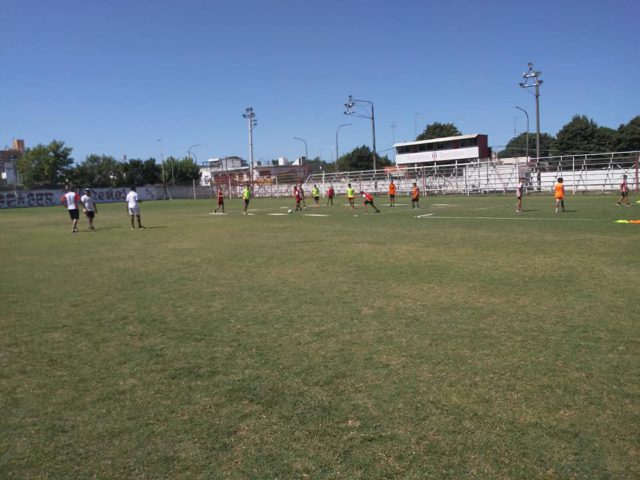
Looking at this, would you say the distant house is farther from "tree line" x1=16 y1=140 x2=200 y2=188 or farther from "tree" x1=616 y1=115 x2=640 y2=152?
"tree" x1=616 y1=115 x2=640 y2=152

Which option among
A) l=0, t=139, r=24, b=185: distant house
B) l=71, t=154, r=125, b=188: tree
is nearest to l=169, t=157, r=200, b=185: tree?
l=71, t=154, r=125, b=188: tree

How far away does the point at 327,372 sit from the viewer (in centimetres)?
486

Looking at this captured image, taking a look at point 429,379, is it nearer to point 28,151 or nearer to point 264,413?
point 264,413

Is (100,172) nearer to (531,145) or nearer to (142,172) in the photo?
(142,172)

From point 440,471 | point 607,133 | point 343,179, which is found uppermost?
point 607,133

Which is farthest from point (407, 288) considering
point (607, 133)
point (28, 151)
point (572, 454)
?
point (28, 151)

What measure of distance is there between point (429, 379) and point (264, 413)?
156 cm

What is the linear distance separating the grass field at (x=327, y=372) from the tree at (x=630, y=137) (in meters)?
72.9

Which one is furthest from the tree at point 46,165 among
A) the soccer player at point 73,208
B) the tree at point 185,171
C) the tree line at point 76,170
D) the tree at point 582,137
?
the tree at point 582,137

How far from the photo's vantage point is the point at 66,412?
165 inches

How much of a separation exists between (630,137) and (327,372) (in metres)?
81.4

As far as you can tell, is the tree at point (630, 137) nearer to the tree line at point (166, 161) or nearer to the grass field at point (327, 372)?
the tree line at point (166, 161)

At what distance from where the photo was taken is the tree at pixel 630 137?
71188 mm

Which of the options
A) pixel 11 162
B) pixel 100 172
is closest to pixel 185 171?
pixel 100 172
